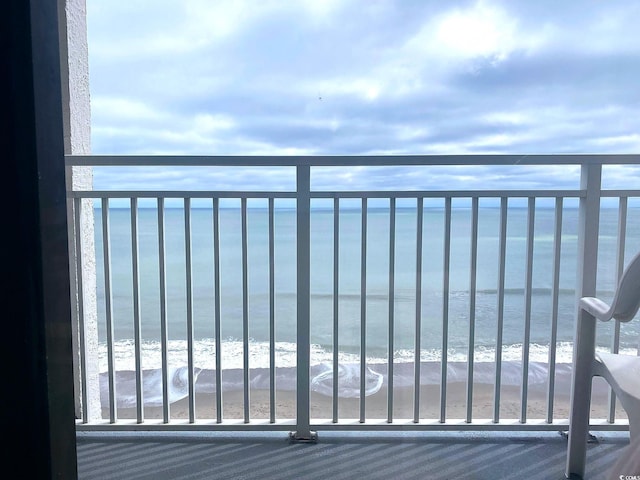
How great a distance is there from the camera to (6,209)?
0.62 metres

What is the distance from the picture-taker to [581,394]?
1.37 meters

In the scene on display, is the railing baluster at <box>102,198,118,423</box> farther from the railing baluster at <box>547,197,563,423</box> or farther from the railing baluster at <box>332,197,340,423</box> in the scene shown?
the railing baluster at <box>547,197,563,423</box>

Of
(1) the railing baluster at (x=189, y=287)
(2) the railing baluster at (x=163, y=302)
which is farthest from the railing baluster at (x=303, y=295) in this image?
(2) the railing baluster at (x=163, y=302)

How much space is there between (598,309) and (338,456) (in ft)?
3.56

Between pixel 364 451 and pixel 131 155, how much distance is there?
59.5 inches

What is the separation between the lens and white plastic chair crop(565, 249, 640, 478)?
1.04 meters

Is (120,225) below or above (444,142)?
below

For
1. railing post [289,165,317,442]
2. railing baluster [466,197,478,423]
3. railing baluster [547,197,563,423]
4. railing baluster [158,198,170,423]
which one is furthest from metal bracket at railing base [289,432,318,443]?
railing baluster [547,197,563,423]

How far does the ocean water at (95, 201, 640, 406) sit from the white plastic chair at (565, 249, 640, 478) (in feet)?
1.37

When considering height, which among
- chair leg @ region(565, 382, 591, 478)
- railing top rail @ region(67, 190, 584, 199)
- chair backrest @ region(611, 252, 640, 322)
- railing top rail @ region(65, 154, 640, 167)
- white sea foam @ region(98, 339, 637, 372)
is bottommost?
white sea foam @ region(98, 339, 637, 372)

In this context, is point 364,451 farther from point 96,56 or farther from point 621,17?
point 621,17

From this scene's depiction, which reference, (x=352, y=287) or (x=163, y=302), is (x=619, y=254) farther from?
(x=352, y=287)

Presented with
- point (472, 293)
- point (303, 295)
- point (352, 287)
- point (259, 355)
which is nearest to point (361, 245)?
point (303, 295)

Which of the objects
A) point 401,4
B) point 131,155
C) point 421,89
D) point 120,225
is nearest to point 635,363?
point 131,155
